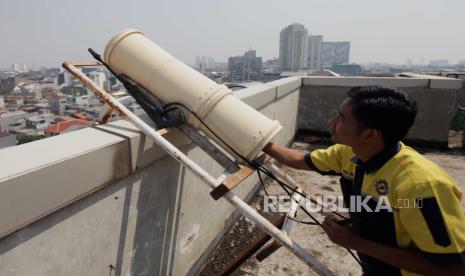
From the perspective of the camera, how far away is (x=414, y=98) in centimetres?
830

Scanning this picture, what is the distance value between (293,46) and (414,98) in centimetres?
14412

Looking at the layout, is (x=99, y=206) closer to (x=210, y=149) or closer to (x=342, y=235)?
(x=210, y=149)

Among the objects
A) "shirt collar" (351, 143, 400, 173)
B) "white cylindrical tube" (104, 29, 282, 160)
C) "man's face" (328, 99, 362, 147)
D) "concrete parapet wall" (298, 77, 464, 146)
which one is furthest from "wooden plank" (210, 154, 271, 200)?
"concrete parapet wall" (298, 77, 464, 146)

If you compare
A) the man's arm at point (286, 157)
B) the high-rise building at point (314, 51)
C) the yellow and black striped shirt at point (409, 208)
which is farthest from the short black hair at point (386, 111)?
the high-rise building at point (314, 51)

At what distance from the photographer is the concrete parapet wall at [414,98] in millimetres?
8141

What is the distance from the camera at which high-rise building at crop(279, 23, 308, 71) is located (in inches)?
5571

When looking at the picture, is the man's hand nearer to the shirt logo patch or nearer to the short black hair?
the shirt logo patch

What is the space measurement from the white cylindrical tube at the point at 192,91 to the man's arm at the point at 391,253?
33.2 inches

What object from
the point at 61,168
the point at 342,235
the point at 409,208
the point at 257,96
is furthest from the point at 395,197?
the point at 257,96

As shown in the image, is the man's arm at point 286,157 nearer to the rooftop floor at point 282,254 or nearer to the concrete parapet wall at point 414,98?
the rooftop floor at point 282,254

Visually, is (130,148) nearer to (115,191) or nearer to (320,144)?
(115,191)

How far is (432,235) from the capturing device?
1.46 meters

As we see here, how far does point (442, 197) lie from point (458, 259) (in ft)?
0.92

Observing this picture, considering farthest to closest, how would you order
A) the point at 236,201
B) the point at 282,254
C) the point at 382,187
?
the point at 282,254 < the point at 236,201 < the point at 382,187
